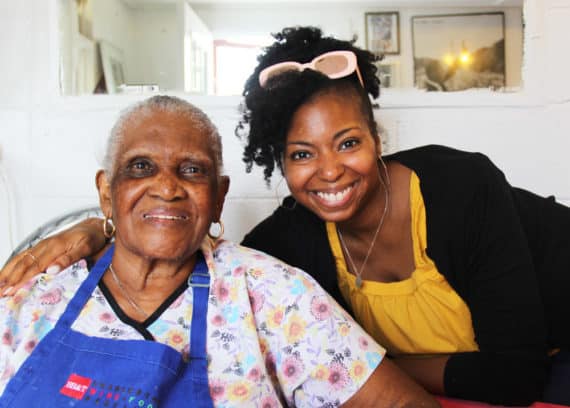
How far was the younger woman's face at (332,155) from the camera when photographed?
4.17 ft

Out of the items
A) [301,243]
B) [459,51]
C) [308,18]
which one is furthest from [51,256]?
[459,51]

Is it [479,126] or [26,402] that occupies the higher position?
[479,126]

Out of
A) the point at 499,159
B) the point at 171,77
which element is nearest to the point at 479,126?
the point at 499,159

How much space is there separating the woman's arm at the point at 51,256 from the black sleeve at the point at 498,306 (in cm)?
90

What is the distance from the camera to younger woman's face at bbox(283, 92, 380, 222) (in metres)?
1.27

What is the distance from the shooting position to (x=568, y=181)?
1.85 m

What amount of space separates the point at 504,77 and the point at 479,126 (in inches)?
9.0

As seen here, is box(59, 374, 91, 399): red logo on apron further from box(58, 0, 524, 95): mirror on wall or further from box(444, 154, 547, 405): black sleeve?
box(58, 0, 524, 95): mirror on wall

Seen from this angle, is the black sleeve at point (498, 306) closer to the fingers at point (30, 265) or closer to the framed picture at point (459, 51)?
the framed picture at point (459, 51)

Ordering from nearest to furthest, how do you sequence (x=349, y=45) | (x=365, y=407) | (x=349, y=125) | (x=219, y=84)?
(x=365, y=407) → (x=349, y=125) → (x=349, y=45) → (x=219, y=84)

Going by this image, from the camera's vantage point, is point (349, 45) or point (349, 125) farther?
point (349, 45)

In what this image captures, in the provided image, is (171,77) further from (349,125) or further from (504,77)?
(504,77)

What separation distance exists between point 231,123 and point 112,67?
629 mm

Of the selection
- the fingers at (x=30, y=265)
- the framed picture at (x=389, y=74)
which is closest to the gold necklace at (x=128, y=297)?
the fingers at (x=30, y=265)
